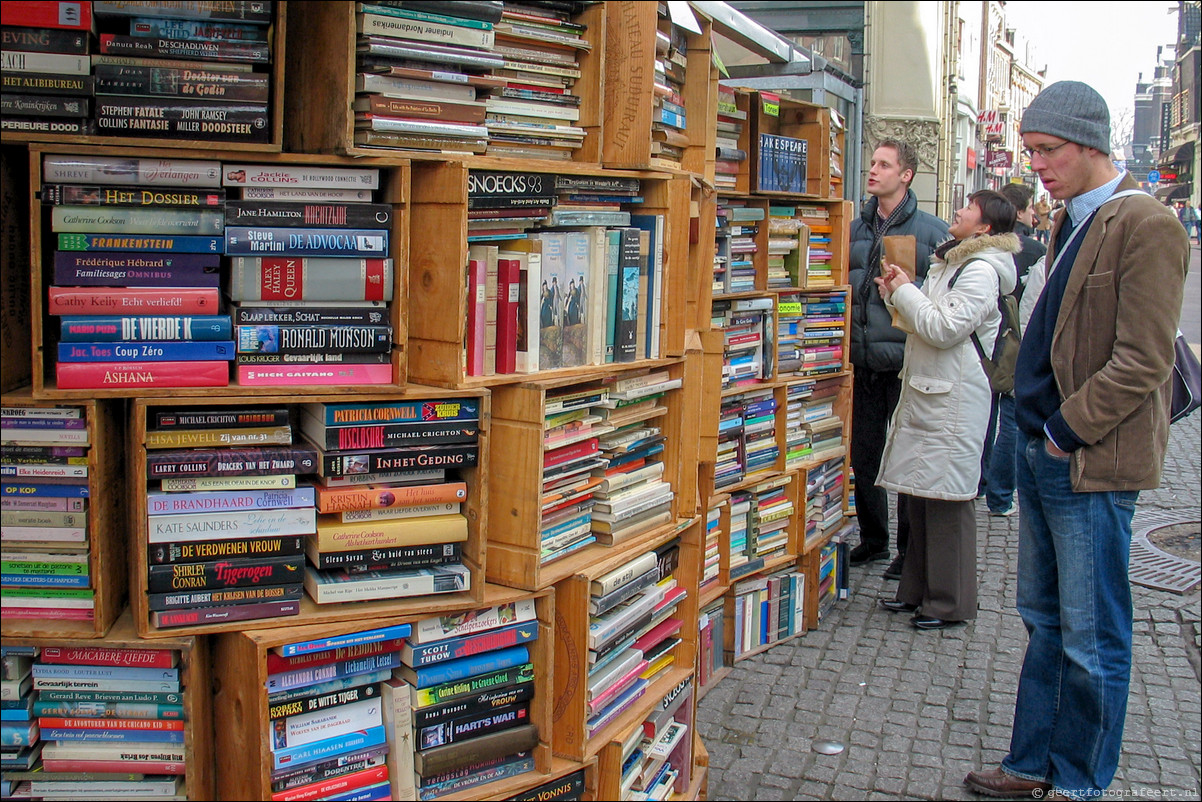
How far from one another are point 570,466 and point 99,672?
4.34ft

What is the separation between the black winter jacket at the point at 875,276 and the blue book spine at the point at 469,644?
3.73 metres

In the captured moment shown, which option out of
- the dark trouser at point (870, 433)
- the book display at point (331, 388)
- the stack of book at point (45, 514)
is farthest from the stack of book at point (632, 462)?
the dark trouser at point (870, 433)

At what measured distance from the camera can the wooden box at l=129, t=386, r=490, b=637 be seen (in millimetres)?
2471

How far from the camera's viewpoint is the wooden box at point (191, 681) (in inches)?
97.3

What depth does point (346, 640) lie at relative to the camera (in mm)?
2609

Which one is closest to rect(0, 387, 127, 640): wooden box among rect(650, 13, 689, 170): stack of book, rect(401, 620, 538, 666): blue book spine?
rect(401, 620, 538, 666): blue book spine

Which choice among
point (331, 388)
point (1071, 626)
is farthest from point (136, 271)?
point (1071, 626)

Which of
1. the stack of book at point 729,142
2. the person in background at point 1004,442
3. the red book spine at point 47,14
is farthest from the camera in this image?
the person in background at point 1004,442

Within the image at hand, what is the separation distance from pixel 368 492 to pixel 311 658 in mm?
422

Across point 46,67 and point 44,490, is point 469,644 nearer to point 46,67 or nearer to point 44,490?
point 44,490

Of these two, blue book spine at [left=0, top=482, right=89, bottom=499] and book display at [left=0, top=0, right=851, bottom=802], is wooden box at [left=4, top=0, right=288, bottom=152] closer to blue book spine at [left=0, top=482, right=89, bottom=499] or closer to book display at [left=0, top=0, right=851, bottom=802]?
book display at [left=0, top=0, right=851, bottom=802]

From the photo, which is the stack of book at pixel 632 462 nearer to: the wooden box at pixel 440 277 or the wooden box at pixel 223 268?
the wooden box at pixel 440 277

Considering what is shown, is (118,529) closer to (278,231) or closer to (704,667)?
(278,231)

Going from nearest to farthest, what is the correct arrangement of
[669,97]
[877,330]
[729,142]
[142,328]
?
[142,328], [669,97], [729,142], [877,330]
